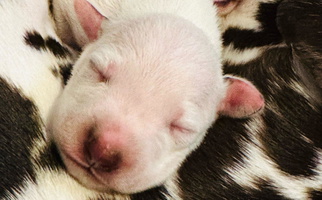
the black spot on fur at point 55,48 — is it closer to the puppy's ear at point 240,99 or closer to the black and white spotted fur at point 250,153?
the black and white spotted fur at point 250,153

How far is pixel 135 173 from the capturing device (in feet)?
5.37

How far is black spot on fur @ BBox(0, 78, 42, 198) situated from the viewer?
1.56m

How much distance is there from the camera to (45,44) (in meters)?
1.96

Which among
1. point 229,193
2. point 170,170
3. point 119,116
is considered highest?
point 119,116

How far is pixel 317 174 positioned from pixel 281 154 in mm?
154

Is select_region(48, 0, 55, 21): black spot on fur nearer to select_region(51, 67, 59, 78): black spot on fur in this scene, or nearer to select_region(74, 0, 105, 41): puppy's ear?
select_region(74, 0, 105, 41): puppy's ear

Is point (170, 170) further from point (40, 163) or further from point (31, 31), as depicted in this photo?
point (31, 31)

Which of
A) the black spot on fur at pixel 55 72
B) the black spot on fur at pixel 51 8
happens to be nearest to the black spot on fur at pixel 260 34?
the black spot on fur at pixel 51 8

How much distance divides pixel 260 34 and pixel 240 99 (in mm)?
552

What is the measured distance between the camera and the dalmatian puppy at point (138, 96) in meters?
1.62

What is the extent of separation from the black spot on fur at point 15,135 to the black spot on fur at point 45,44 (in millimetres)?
251

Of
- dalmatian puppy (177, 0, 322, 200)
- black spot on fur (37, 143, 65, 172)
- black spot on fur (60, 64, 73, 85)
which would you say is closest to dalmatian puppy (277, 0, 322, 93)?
dalmatian puppy (177, 0, 322, 200)

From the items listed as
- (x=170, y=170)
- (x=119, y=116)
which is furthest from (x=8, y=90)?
(x=170, y=170)

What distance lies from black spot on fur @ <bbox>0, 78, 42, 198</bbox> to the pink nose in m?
0.19
